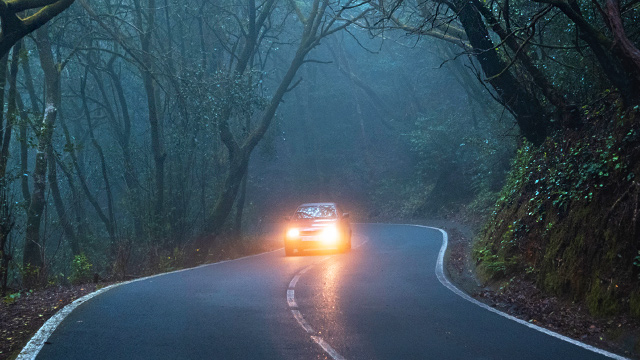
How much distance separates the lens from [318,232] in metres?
18.4

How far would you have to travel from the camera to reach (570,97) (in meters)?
13.5

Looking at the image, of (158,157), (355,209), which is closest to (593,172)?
(158,157)

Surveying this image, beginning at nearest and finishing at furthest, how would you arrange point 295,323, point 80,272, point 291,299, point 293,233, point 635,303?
point 635,303, point 295,323, point 291,299, point 80,272, point 293,233

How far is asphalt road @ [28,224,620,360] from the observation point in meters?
6.35

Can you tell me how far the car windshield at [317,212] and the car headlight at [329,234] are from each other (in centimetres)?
54

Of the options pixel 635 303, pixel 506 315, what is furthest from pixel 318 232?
pixel 635 303

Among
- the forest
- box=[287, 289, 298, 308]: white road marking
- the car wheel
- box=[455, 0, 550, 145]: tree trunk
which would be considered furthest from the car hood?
box=[287, 289, 298, 308]: white road marking

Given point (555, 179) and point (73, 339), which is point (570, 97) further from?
point (73, 339)

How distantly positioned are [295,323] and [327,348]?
1.50m

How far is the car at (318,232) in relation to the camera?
724 inches

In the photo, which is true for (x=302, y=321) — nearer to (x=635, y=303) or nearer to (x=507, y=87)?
(x=635, y=303)

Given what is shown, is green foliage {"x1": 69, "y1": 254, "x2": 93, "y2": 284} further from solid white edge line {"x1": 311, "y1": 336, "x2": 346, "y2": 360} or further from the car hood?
solid white edge line {"x1": 311, "y1": 336, "x2": 346, "y2": 360}

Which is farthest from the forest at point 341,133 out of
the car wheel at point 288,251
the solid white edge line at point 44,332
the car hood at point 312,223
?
the car hood at point 312,223

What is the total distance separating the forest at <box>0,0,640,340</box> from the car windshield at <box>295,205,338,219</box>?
3983 millimetres
